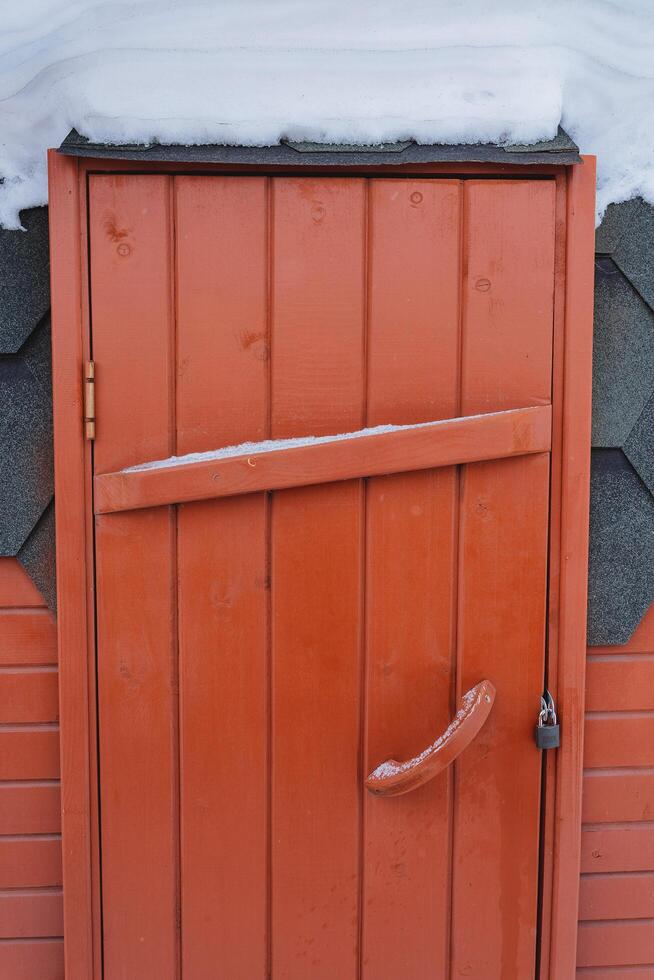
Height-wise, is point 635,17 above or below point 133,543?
above

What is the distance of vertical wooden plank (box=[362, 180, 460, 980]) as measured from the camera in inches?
49.8

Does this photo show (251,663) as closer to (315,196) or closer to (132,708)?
(132,708)

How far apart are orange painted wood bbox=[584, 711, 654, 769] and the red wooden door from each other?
149 mm

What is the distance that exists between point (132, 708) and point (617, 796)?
38.0 inches

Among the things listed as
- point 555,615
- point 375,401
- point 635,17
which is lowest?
point 555,615

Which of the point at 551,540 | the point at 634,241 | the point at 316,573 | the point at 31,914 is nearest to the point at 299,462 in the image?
the point at 316,573

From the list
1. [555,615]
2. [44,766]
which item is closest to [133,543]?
[44,766]

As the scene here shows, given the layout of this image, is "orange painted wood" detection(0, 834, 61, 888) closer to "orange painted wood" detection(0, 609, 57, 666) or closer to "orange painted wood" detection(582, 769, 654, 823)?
"orange painted wood" detection(0, 609, 57, 666)

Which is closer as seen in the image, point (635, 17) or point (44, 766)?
point (635, 17)

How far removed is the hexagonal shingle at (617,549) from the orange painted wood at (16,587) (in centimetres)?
107

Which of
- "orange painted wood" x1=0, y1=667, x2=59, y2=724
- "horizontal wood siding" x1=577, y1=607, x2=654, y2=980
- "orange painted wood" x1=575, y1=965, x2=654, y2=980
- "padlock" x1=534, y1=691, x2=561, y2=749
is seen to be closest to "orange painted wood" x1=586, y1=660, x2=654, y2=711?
"horizontal wood siding" x1=577, y1=607, x2=654, y2=980

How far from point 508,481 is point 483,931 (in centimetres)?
86

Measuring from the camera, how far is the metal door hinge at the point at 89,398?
125cm

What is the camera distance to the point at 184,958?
1334mm
